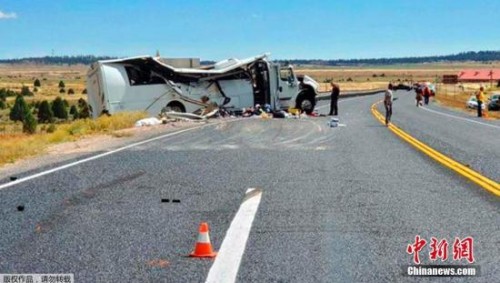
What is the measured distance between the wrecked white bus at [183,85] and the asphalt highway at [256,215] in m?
15.4

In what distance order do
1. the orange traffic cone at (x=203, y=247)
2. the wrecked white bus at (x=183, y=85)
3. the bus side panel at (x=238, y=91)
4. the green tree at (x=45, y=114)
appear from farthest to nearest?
1. the green tree at (x=45, y=114)
2. the bus side panel at (x=238, y=91)
3. the wrecked white bus at (x=183, y=85)
4. the orange traffic cone at (x=203, y=247)

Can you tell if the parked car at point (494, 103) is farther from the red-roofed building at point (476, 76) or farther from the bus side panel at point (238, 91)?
the red-roofed building at point (476, 76)

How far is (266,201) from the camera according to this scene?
806 cm

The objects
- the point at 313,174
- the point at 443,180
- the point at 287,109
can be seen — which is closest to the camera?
the point at 443,180

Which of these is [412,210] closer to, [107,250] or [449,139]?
[107,250]

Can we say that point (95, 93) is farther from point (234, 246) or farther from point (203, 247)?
point (203, 247)

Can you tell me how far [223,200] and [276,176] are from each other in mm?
2348

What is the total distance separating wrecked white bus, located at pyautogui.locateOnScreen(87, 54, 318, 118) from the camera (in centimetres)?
2855

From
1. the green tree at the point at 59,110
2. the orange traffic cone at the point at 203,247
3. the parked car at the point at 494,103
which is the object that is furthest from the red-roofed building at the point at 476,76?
the orange traffic cone at the point at 203,247

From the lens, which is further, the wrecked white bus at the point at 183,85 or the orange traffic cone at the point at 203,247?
the wrecked white bus at the point at 183,85

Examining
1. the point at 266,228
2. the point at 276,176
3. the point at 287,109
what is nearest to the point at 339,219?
the point at 266,228

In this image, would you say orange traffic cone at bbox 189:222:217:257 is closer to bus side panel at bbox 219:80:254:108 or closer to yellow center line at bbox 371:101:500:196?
yellow center line at bbox 371:101:500:196

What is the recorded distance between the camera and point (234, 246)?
574 cm

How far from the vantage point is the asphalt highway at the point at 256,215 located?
5.16 meters
